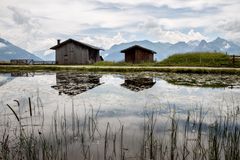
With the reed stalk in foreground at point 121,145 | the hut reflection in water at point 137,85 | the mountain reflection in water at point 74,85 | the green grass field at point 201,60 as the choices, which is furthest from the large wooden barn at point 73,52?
the reed stalk in foreground at point 121,145

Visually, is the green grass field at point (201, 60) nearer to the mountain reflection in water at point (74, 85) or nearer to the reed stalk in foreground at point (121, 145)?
the mountain reflection in water at point (74, 85)

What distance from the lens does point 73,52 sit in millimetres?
60875

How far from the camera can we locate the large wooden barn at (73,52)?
199ft

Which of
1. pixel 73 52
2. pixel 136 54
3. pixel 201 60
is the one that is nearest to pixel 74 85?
pixel 201 60

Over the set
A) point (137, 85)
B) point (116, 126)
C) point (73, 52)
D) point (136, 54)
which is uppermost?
point (73, 52)

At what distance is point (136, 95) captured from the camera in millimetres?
16641

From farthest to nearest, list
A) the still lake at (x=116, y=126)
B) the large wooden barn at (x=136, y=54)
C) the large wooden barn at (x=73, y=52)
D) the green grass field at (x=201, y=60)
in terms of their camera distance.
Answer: the large wooden barn at (x=73, y=52)
the large wooden barn at (x=136, y=54)
the green grass field at (x=201, y=60)
the still lake at (x=116, y=126)

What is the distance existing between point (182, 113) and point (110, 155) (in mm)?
5578

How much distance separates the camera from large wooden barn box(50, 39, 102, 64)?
60562 millimetres

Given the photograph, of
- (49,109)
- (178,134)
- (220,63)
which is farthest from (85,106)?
(220,63)

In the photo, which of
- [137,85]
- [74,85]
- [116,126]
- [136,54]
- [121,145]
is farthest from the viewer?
[136,54]

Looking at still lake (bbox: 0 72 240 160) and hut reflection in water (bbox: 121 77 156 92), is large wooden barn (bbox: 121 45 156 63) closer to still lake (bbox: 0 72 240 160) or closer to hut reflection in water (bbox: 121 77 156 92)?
hut reflection in water (bbox: 121 77 156 92)

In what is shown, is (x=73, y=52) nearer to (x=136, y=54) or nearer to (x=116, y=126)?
(x=136, y=54)

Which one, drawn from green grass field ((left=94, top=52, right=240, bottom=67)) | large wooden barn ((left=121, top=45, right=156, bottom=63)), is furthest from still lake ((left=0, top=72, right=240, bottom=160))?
large wooden barn ((left=121, top=45, right=156, bottom=63))
